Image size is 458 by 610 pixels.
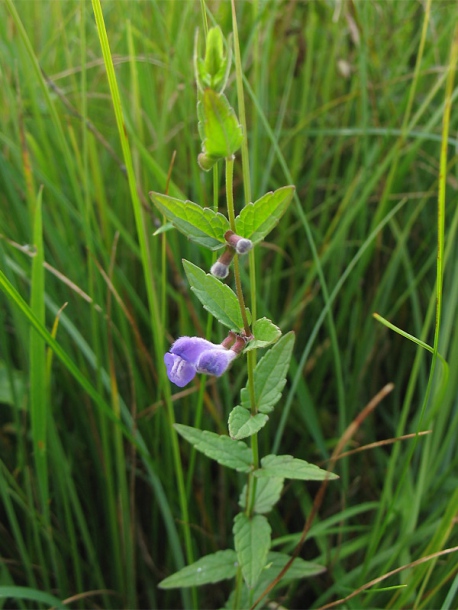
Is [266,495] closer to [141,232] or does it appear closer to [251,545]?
[251,545]

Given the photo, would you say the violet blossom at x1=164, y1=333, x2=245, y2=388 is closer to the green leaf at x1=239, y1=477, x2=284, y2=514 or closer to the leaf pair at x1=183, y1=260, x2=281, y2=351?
the leaf pair at x1=183, y1=260, x2=281, y2=351

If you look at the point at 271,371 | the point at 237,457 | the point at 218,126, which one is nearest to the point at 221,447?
the point at 237,457

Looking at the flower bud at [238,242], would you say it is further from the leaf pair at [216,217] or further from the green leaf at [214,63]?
the green leaf at [214,63]

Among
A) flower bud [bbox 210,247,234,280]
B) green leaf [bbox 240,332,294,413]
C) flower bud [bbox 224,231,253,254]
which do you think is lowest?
green leaf [bbox 240,332,294,413]

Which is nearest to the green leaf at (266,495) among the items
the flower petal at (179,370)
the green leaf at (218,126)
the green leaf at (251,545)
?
the green leaf at (251,545)

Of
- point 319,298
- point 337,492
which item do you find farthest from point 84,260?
point 337,492

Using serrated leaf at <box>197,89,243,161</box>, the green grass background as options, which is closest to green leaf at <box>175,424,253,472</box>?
the green grass background
